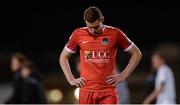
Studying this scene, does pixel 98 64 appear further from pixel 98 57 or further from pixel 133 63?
pixel 133 63

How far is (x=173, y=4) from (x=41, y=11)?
225 inches

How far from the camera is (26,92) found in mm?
13172

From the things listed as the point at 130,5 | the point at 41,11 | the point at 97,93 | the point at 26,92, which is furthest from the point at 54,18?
the point at 97,93

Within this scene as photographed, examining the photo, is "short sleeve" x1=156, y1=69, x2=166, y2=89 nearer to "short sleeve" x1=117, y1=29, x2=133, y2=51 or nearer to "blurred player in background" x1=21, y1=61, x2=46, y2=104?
"blurred player in background" x1=21, y1=61, x2=46, y2=104

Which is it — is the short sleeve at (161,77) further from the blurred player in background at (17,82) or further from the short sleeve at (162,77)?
the blurred player in background at (17,82)

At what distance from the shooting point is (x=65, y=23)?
32312 millimetres

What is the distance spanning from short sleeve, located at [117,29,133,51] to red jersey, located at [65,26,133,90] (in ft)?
0.04

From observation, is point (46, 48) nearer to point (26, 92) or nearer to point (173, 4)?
point (173, 4)

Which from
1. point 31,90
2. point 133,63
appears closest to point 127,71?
point 133,63

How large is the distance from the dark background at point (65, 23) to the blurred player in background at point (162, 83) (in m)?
17.7

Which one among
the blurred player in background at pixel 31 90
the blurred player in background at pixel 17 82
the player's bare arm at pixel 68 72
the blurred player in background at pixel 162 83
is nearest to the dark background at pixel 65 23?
the blurred player in background at pixel 17 82

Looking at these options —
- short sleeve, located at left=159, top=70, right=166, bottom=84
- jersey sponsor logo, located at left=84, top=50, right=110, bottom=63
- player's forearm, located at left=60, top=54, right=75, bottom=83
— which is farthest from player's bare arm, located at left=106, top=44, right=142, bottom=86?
short sleeve, located at left=159, top=70, right=166, bottom=84

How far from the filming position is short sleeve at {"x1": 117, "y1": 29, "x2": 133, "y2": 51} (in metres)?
8.61

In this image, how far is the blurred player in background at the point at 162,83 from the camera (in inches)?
500
